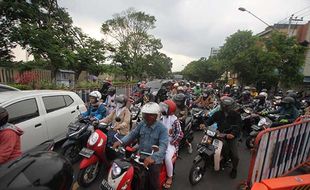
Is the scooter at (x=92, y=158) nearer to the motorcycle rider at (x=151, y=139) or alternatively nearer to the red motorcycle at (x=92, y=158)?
the red motorcycle at (x=92, y=158)

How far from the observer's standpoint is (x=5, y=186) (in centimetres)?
130

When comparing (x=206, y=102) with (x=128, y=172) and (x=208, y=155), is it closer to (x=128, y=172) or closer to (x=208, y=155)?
(x=208, y=155)

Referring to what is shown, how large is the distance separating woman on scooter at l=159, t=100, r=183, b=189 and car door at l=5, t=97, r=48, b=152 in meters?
2.82

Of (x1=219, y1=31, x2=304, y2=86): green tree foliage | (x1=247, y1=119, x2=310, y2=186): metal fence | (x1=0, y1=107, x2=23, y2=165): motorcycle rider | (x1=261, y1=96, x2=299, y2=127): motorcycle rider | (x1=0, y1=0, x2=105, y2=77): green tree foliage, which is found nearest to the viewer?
(x1=0, y1=107, x2=23, y2=165): motorcycle rider

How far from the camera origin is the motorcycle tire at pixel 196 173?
12.7 feet

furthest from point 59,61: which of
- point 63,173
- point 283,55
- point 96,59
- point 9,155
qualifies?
point 283,55

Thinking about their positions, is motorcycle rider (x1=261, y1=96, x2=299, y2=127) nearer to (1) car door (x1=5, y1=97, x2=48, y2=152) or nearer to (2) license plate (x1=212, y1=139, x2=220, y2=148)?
(2) license plate (x1=212, y1=139, x2=220, y2=148)

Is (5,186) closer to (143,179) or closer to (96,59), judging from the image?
(143,179)

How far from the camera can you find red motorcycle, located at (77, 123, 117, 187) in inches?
138

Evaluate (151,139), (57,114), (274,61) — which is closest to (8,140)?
(151,139)

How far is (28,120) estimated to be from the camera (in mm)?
4258

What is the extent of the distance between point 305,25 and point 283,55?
1130cm

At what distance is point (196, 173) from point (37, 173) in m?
3.23

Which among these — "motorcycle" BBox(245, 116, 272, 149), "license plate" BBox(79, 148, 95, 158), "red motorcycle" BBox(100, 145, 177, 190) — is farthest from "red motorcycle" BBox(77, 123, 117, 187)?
"motorcycle" BBox(245, 116, 272, 149)
